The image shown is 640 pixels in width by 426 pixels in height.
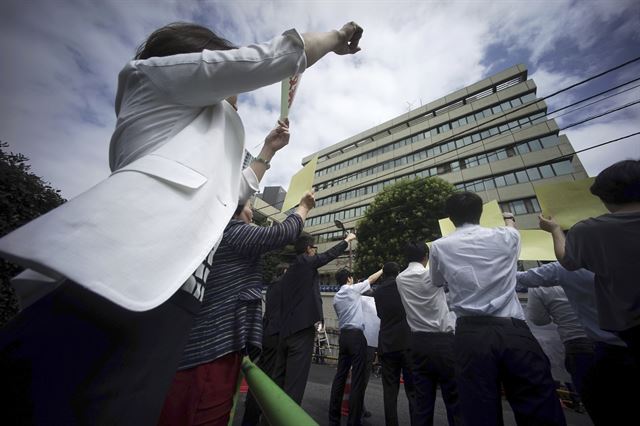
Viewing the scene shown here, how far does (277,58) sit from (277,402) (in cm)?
106

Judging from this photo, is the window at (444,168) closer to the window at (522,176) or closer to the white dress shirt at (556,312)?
the window at (522,176)

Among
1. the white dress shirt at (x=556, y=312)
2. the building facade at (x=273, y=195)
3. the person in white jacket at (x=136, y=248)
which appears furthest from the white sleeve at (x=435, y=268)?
the building facade at (x=273, y=195)

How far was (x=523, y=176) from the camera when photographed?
16891 mm

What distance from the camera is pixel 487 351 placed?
172cm

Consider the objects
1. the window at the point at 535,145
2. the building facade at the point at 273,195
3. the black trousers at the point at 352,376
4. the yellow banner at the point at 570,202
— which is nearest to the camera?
the yellow banner at the point at 570,202

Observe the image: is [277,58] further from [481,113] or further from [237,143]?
[481,113]

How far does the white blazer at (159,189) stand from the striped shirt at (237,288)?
19.8 inches

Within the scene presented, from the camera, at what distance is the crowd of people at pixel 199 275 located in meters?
0.47

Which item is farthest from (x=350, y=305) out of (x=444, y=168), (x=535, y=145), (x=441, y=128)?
(x=441, y=128)

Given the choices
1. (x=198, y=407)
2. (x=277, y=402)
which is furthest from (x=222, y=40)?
(x=198, y=407)

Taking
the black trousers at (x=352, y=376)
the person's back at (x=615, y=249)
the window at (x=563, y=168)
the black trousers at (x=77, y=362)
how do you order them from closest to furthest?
the black trousers at (x=77, y=362)
the person's back at (x=615, y=249)
the black trousers at (x=352, y=376)
the window at (x=563, y=168)

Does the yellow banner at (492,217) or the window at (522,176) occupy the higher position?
the window at (522,176)

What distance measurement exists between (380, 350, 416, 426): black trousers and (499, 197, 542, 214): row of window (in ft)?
54.6

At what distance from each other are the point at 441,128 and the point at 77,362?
1012 inches
